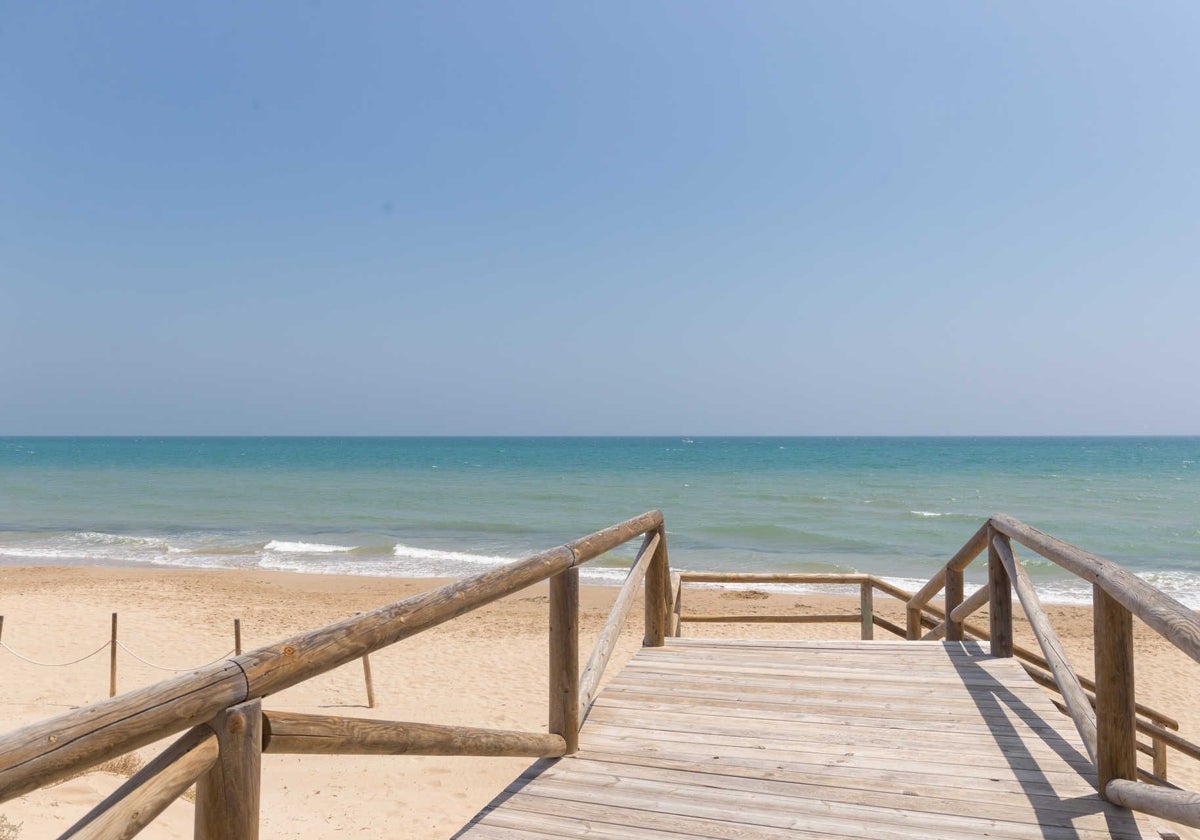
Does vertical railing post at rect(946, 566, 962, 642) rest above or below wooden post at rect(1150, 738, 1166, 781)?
above

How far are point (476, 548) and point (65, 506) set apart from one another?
23984 mm

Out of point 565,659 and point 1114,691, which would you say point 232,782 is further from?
point 1114,691

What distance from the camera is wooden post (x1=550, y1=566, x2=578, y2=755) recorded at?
11.1ft

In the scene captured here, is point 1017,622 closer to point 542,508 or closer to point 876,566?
point 876,566

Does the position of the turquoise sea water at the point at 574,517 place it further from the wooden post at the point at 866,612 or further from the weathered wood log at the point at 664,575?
the weathered wood log at the point at 664,575

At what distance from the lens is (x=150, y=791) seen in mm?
1434

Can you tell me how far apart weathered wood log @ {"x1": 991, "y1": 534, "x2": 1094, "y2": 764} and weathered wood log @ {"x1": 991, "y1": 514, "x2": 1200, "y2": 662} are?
456mm

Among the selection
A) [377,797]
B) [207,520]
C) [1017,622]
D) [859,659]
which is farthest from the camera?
[207,520]

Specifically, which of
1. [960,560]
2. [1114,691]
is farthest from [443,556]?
[1114,691]

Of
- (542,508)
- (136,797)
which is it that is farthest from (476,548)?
(136,797)

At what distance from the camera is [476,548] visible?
23.9 m

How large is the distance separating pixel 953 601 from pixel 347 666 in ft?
26.4

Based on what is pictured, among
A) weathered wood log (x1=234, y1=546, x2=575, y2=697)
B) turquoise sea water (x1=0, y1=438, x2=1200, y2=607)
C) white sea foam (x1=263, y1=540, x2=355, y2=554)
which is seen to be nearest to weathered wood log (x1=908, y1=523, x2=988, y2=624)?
weathered wood log (x1=234, y1=546, x2=575, y2=697)

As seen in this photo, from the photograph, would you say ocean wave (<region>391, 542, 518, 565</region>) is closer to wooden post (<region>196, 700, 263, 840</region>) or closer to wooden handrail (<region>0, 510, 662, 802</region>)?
wooden handrail (<region>0, 510, 662, 802</region>)
